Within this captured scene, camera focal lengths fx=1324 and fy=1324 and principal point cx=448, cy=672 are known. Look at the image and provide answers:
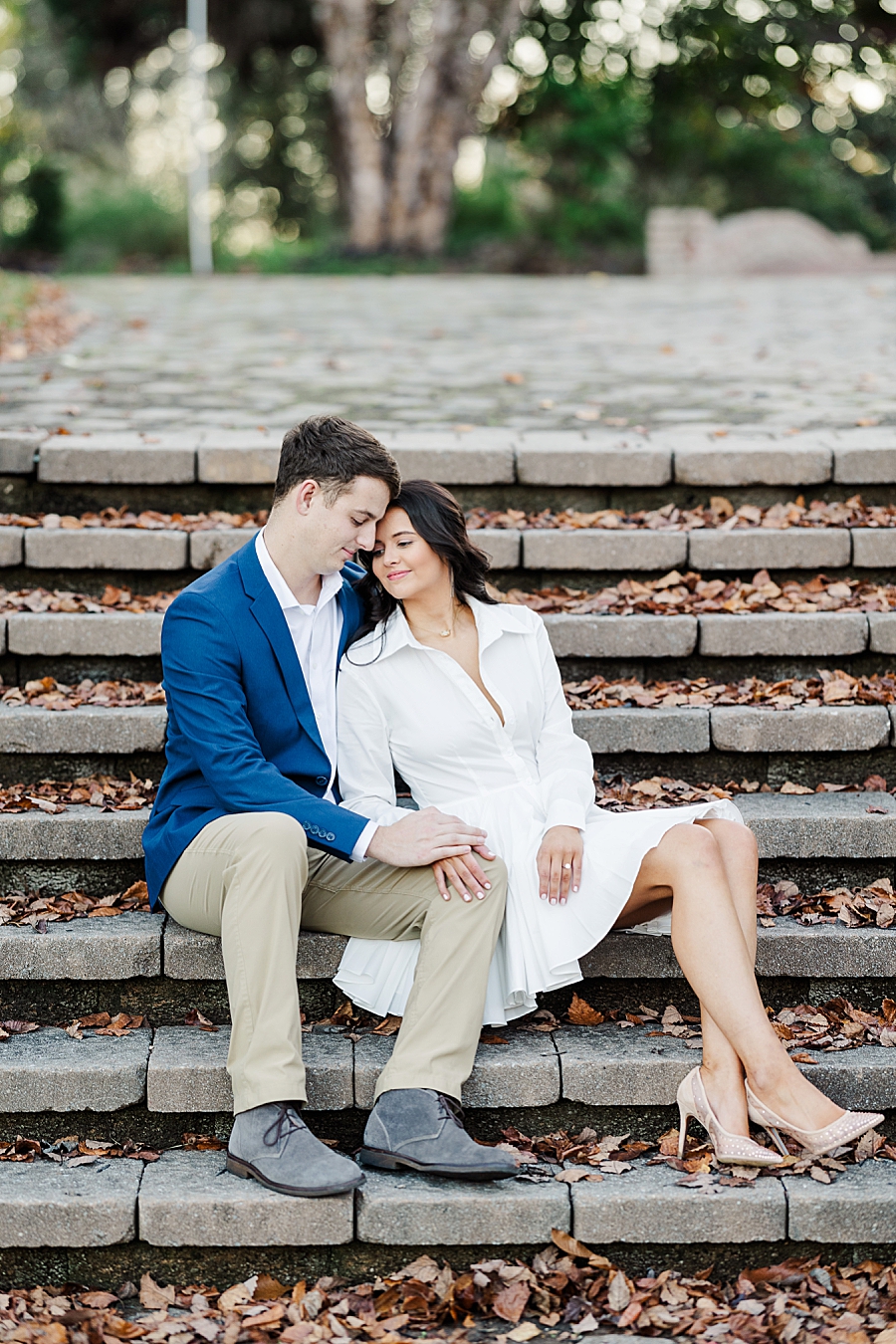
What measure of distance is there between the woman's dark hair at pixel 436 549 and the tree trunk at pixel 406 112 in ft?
48.8

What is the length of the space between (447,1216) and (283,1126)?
392 millimetres

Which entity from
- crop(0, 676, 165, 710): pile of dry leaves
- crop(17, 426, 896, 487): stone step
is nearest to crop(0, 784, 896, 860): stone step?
crop(0, 676, 165, 710): pile of dry leaves

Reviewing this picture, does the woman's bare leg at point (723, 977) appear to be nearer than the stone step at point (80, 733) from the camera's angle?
Yes

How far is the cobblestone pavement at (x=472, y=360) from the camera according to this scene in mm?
5824

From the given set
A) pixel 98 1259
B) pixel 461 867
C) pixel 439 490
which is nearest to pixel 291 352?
pixel 439 490

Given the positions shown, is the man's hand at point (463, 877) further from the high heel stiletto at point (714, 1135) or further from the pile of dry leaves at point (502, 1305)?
the pile of dry leaves at point (502, 1305)

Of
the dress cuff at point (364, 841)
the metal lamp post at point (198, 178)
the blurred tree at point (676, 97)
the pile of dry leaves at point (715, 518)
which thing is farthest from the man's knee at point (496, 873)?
the blurred tree at point (676, 97)

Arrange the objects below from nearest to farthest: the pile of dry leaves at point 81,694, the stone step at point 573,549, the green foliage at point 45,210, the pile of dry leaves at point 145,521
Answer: the pile of dry leaves at point 81,694 → the stone step at point 573,549 → the pile of dry leaves at point 145,521 → the green foliage at point 45,210

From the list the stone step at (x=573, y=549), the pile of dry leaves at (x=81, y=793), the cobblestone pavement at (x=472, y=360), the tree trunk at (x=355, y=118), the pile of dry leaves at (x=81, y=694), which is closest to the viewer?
the pile of dry leaves at (x=81, y=793)

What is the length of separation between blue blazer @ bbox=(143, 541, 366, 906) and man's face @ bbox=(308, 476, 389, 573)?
17 centimetres

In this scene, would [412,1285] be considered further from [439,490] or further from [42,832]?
[439,490]

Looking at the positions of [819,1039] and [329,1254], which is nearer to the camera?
[329,1254]

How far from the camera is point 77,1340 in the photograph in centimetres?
258

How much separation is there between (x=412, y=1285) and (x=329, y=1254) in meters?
0.19
